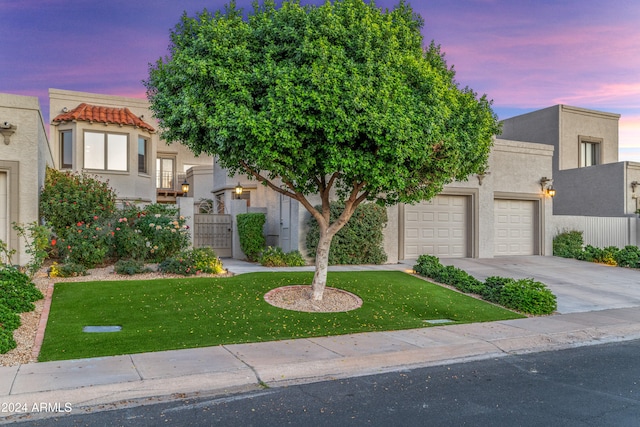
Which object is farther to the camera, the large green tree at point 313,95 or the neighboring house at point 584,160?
the neighboring house at point 584,160

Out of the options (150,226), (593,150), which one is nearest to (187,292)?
(150,226)

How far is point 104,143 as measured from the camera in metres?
22.6

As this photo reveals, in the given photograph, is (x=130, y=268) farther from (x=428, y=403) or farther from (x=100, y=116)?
(x=100, y=116)

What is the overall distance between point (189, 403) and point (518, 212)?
18915 millimetres

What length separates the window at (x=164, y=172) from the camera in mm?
31078

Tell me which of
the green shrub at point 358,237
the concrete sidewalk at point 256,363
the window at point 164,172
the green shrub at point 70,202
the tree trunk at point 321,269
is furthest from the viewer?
the window at point 164,172

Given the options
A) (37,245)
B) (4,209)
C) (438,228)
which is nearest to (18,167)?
(4,209)

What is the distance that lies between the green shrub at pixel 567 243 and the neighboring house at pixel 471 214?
46 centimetres

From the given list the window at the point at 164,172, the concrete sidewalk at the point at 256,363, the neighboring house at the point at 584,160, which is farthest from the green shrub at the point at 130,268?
the neighboring house at the point at 584,160

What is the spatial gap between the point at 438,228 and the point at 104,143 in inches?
591

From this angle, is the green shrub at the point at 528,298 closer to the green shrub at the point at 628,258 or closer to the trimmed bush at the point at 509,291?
the trimmed bush at the point at 509,291

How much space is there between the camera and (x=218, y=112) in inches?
337

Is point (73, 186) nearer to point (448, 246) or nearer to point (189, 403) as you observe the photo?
point (189, 403)

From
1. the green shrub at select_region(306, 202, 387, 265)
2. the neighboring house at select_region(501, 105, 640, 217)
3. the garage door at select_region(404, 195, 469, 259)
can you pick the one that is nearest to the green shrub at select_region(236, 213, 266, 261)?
the green shrub at select_region(306, 202, 387, 265)
